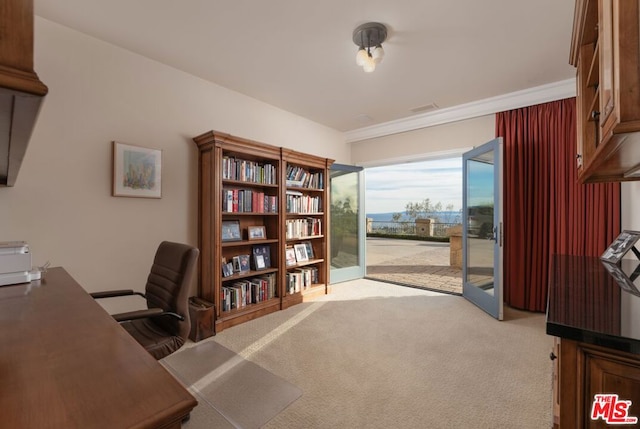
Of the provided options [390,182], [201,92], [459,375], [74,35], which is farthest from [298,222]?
[390,182]

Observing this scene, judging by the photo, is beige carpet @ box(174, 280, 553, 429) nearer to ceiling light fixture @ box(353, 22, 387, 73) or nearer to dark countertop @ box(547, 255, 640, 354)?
dark countertop @ box(547, 255, 640, 354)

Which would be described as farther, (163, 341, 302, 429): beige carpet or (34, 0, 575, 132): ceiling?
(34, 0, 575, 132): ceiling

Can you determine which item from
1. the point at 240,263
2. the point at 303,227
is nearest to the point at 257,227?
the point at 240,263

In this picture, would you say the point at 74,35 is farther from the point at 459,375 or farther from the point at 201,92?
the point at 459,375

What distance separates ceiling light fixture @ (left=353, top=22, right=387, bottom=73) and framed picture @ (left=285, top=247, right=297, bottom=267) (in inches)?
95.6

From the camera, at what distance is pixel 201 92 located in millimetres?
3135

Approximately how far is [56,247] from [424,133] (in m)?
4.50

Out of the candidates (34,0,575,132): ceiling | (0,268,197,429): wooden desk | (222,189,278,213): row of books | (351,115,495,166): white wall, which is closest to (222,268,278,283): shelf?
(222,189,278,213): row of books

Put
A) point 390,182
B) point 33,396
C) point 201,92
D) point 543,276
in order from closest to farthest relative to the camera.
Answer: point 33,396 → point 201,92 → point 543,276 → point 390,182

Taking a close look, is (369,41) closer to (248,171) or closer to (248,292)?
(248,171)

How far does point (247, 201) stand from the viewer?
3330 millimetres

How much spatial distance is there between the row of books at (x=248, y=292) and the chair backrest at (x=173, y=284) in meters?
1.17

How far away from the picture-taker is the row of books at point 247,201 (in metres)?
3.12

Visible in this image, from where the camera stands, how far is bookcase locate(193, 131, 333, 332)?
9.61 ft
